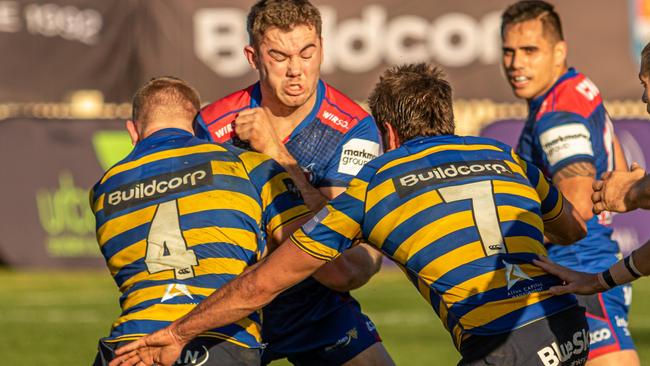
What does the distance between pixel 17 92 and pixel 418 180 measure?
505 inches

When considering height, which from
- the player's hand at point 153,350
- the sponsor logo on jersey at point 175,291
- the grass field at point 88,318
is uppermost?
the sponsor logo on jersey at point 175,291

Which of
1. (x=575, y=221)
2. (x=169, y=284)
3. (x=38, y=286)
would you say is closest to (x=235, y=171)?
(x=169, y=284)

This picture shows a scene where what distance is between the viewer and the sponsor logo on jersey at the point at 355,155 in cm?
655

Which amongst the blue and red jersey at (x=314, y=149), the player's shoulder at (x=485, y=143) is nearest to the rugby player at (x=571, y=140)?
the blue and red jersey at (x=314, y=149)

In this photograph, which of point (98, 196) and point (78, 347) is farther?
point (78, 347)

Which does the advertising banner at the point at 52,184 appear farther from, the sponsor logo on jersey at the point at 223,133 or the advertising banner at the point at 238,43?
the sponsor logo on jersey at the point at 223,133

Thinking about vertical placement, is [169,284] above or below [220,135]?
below

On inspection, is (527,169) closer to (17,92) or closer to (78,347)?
(78,347)

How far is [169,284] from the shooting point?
5.33 meters

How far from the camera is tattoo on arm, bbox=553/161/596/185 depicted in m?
6.88

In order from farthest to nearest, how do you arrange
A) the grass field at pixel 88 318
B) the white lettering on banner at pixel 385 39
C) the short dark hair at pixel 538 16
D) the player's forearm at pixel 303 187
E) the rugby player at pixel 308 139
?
the white lettering on banner at pixel 385 39 < the grass field at pixel 88 318 < the short dark hair at pixel 538 16 < the rugby player at pixel 308 139 < the player's forearm at pixel 303 187

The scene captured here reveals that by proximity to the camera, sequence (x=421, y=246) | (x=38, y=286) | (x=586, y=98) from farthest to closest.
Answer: (x=38, y=286)
(x=586, y=98)
(x=421, y=246)

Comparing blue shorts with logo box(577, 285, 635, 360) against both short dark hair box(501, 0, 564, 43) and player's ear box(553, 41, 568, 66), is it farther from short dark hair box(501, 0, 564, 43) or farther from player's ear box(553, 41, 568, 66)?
short dark hair box(501, 0, 564, 43)

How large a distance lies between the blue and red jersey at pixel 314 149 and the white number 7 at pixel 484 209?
3.94ft
